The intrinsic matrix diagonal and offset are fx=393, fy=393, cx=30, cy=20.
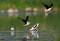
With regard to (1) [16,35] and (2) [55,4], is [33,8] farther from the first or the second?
(1) [16,35]

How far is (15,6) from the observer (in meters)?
67.1

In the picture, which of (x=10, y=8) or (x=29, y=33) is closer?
(x=29, y=33)

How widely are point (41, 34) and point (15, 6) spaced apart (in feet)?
159

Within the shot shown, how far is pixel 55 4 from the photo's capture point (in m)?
65.8

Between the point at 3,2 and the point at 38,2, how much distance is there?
6.02m

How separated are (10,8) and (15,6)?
103 cm

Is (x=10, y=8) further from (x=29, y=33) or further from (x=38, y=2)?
(x=29, y=33)

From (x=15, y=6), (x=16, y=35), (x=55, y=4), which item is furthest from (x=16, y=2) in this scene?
(x=16, y=35)

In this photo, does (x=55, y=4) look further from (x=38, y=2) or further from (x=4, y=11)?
(x=4, y=11)

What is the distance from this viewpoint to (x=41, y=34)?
18844mm

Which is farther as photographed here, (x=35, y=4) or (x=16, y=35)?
(x=35, y=4)

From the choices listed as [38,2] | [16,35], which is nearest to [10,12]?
[38,2]

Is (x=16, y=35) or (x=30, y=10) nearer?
(x=16, y=35)

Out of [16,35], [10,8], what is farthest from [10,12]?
[16,35]
